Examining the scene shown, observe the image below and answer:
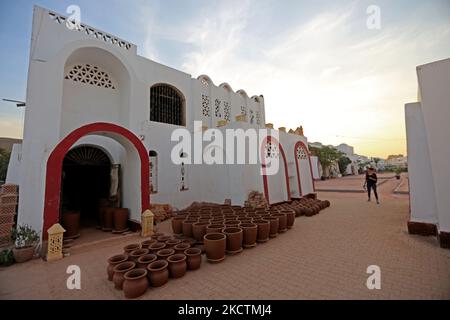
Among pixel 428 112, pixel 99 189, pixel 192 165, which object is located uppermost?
pixel 428 112

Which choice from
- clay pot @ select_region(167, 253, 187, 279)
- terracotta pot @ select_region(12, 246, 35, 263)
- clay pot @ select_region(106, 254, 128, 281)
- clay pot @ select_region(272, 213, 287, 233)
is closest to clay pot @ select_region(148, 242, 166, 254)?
clay pot @ select_region(106, 254, 128, 281)

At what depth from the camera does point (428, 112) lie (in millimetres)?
4113

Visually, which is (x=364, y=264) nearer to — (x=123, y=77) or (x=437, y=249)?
(x=437, y=249)

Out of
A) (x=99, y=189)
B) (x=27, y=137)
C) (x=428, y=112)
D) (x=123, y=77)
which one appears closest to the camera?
(x=428, y=112)

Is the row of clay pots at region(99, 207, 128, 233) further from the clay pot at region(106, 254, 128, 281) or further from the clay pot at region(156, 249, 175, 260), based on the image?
the clay pot at region(156, 249, 175, 260)

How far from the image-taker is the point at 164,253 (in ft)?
11.6

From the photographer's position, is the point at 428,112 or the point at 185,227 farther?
the point at 185,227

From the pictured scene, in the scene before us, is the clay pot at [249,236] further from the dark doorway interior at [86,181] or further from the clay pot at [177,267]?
the dark doorway interior at [86,181]

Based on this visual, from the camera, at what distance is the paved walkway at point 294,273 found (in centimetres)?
266

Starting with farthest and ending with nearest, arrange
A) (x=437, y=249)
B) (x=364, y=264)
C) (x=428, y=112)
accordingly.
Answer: (x=428, y=112) → (x=437, y=249) → (x=364, y=264)

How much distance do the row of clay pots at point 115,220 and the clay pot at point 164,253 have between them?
2.95m

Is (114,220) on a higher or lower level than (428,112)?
lower
